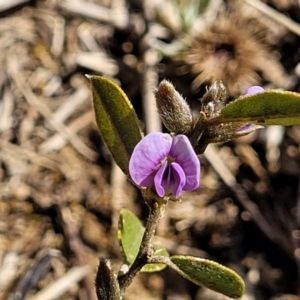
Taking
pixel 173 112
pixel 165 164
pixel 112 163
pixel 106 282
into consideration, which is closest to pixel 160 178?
pixel 165 164

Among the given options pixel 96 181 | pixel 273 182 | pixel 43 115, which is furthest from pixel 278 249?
pixel 43 115

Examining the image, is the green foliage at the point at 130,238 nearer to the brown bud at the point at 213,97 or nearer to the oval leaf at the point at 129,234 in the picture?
the oval leaf at the point at 129,234

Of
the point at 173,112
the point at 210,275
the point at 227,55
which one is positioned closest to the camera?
the point at 173,112

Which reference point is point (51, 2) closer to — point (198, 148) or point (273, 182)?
point (273, 182)

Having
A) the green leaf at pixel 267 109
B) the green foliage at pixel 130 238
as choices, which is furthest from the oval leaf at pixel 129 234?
the green leaf at pixel 267 109

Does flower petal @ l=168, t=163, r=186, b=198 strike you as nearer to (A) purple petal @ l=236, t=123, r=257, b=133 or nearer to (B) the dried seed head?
(A) purple petal @ l=236, t=123, r=257, b=133

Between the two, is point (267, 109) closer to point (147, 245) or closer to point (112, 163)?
point (147, 245)

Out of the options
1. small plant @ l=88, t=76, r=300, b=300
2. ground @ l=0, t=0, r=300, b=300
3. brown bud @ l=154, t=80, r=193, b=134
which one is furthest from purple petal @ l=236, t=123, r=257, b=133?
ground @ l=0, t=0, r=300, b=300
